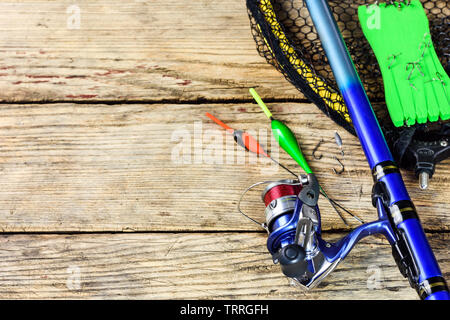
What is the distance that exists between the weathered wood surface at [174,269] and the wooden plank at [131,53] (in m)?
0.45

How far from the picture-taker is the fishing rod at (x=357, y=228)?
88cm

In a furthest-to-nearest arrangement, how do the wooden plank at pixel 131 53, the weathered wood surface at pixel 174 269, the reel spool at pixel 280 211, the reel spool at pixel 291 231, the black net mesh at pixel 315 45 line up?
the wooden plank at pixel 131 53 → the black net mesh at pixel 315 45 → the weathered wood surface at pixel 174 269 → the reel spool at pixel 280 211 → the reel spool at pixel 291 231

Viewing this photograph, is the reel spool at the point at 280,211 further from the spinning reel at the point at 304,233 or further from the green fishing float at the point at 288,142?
the green fishing float at the point at 288,142

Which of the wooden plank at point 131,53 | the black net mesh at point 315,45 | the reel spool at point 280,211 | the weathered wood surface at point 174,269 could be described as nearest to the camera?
the reel spool at point 280,211

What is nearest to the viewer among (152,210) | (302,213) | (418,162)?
(302,213)

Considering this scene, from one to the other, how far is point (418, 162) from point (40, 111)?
3.59 ft

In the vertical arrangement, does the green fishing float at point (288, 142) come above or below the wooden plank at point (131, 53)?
below

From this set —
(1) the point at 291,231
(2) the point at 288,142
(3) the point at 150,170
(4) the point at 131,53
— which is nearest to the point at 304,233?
(1) the point at 291,231

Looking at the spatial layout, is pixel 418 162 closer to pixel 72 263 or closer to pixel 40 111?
pixel 72 263

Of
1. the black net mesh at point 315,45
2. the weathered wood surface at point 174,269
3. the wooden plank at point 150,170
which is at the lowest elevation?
the weathered wood surface at point 174,269

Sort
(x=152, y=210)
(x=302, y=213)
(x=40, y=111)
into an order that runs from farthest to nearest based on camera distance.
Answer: (x=40, y=111) → (x=152, y=210) → (x=302, y=213)

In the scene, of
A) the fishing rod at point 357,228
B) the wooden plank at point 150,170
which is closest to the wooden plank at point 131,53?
the wooden plank at point 150,170
